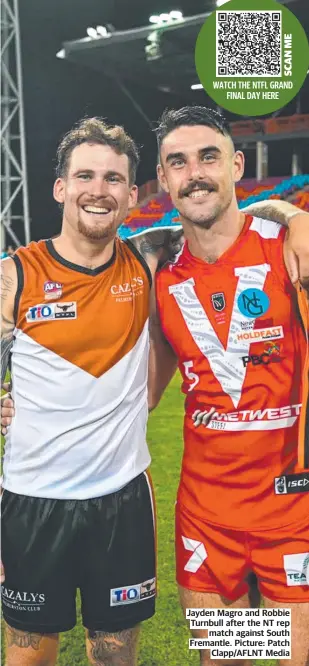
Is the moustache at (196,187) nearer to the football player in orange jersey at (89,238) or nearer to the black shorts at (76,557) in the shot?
the football player in orange jersey at (89,238)

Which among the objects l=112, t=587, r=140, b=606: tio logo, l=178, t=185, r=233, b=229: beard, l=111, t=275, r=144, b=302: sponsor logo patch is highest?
l=178, t=185, r=233, b=229: beard

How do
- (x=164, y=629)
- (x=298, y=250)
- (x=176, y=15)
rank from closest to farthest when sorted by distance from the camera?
(x=298, y=250), (x=176, y=15), (x=164, y=629)

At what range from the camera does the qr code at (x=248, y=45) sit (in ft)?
5.13

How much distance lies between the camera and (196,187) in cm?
153

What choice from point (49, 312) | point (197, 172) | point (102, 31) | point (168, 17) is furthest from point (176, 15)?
point (49, 312)

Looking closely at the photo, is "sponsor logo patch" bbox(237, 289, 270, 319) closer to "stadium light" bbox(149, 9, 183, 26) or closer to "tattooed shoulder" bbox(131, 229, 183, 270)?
"tattooed shoulder" bbox(131, 229, 183, 270)

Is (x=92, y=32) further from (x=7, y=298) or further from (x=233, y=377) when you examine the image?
(x=233, y=377)

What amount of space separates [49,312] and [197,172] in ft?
1.53

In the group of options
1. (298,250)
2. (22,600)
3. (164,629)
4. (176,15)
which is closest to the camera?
(298,250)

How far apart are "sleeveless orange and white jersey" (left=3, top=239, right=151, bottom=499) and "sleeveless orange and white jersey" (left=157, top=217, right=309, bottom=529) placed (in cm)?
12

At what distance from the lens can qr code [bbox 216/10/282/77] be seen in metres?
1.56

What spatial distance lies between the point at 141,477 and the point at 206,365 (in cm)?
32

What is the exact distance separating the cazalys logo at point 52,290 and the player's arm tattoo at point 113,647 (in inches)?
32.1

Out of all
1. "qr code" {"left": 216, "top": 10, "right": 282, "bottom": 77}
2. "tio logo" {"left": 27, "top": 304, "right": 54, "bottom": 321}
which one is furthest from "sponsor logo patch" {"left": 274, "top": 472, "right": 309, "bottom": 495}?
"qr code" {"left": 216, "top": 10, "right": 282, "bottom": 77}
